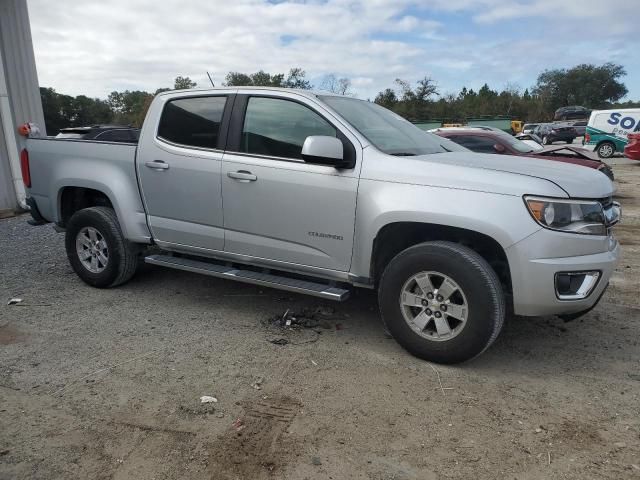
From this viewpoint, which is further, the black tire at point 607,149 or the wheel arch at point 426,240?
the black tire at point 607,149

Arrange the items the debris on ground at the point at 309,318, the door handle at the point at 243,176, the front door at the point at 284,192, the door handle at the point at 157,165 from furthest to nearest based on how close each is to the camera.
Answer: the door handle at the point at 157,165 < the debris on ground at the point at 309,318 < the door handle at the point at 243,176 < the front door at the point at 284,192

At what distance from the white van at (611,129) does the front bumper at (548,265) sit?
20977 mm

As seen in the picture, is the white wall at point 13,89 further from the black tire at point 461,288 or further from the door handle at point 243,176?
the black tire at point 461,288

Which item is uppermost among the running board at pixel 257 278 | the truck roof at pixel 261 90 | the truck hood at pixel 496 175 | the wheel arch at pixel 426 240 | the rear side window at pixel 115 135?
the truck roof at pixel 261 90

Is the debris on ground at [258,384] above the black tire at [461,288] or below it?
below

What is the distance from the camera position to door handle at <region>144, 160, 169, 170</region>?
457 cm

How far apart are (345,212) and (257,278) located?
954 millimetres

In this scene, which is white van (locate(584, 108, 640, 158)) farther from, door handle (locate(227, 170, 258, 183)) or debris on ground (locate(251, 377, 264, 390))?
debris on ground (locate(251, 377, 264, 390))

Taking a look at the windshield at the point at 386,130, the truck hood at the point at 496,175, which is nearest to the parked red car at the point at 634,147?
the windshield at the point at 386,130

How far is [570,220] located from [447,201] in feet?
2.48

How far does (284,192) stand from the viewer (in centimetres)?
397

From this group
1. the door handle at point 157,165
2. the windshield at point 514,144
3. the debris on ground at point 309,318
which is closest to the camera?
the debris on ground at point 309,318

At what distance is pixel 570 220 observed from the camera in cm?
325

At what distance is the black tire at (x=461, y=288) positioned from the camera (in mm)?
3291
